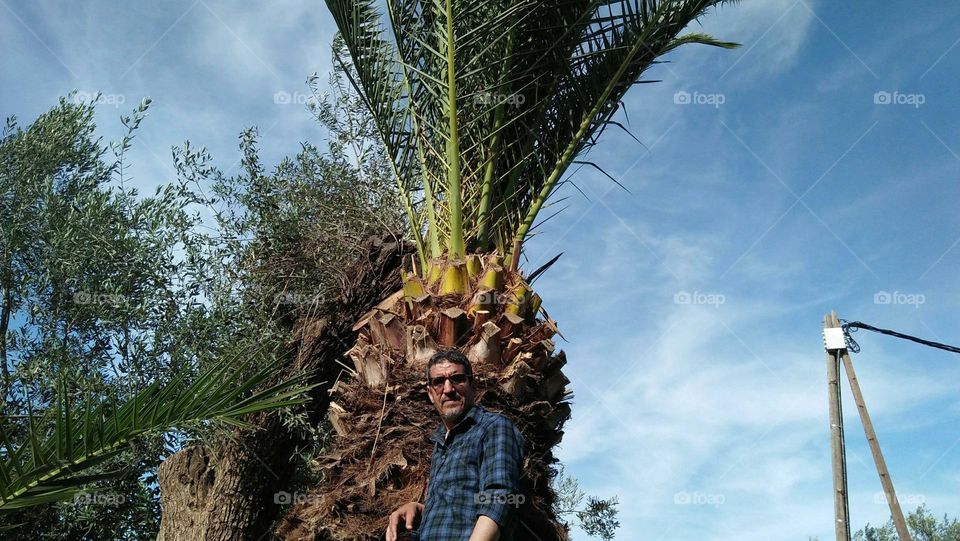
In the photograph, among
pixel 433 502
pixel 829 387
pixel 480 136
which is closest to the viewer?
pixel 433 502

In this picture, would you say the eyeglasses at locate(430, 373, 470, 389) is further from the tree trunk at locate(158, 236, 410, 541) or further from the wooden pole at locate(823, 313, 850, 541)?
the wooden pole at locate(823, 313, 850, 541)

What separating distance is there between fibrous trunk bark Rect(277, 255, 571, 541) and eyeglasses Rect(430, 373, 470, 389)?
1.79 meters

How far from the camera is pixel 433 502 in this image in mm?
3252

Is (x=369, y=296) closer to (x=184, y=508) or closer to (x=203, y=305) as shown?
(x=203, y=305)

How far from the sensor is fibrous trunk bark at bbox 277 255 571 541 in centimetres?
516

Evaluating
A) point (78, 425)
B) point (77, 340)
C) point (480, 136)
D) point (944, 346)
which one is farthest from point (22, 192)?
point (944, 346)

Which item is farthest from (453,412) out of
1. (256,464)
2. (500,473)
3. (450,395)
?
(256,464)

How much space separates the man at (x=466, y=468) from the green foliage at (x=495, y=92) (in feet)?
8.44

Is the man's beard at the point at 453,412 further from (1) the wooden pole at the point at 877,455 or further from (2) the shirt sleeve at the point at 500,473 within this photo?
(1) the wooden pole at the point at 877,455

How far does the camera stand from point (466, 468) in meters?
3.20

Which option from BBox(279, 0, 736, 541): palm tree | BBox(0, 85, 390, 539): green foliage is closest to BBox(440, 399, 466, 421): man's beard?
BBox(279, 0, 736, 541): palm tree

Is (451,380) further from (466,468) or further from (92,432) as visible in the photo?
(92,432)

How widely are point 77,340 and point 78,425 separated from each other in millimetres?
6324

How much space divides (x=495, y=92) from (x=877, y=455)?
8041mm
